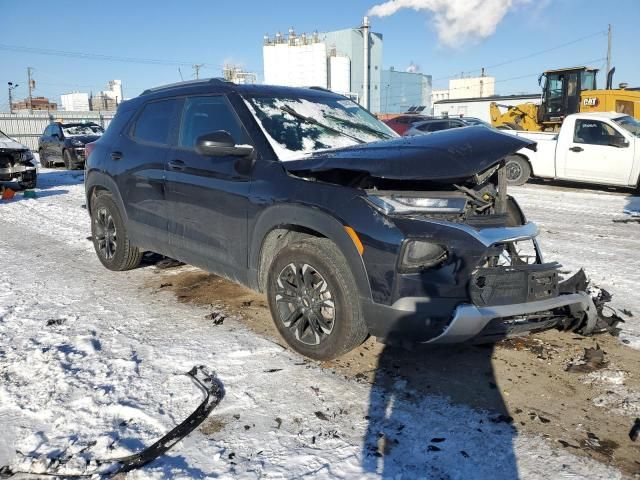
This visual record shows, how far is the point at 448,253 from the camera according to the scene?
2.88 meters

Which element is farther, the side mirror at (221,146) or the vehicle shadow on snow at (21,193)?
the vehicle shadow on snow at (21,193)

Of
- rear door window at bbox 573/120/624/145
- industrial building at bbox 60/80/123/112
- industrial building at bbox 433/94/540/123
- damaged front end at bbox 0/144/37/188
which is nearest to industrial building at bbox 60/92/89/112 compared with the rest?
industrial building at bbox 60/80/123/112

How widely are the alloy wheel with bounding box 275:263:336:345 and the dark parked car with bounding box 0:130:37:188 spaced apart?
10.8 meters

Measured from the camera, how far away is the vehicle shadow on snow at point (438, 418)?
94.7 inches

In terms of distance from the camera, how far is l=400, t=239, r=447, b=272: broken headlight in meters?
2.86

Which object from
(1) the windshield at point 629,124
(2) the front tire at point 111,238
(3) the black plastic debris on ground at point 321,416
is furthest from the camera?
(1) the windshield at point 629,124

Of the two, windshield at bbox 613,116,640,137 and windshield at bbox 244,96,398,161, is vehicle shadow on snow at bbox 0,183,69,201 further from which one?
windshield at bbox 613,116,640,137

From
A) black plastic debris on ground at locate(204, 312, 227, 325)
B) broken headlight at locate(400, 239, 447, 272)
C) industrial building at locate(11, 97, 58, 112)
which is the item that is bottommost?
black plastic debris on ground at locate(204, 312, 227, 325)

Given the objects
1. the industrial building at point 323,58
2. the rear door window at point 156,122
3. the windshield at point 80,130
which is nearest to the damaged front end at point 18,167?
the windshield at point 80,130

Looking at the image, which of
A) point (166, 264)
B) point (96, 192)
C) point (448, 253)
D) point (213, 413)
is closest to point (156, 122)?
point (96, 192)

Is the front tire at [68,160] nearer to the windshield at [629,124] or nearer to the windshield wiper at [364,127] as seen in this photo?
Result: the windshield wiper at [364,127]

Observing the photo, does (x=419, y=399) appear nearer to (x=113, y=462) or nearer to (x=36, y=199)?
(x=113, y=462)

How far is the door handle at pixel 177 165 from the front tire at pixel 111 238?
1.20 meters

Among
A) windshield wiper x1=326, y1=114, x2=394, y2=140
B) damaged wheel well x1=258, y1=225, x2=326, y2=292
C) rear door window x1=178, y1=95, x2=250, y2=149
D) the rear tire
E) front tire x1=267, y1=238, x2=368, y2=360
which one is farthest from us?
the rear tire
